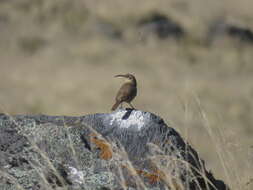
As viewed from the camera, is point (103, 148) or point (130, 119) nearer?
point (103, 148)

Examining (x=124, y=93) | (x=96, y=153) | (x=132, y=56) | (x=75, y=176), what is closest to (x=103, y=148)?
(x=96, y=153)

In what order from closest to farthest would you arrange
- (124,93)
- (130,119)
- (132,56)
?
(130,119) → (124,93) → (132,56)

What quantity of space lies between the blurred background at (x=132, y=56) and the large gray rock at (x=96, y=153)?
19.7ft

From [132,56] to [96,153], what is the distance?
14928 mm

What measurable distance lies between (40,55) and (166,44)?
3531 mm

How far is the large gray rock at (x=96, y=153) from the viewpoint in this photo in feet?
12.1

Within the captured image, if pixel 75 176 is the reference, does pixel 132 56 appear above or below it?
above

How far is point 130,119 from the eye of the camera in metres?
4.32

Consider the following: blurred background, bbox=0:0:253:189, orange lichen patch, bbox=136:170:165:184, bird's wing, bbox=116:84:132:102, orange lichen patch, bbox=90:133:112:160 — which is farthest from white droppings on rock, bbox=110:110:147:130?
blurred background, bbox=0:0:253:189

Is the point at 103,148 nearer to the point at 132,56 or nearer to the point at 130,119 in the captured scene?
the point at 130,119

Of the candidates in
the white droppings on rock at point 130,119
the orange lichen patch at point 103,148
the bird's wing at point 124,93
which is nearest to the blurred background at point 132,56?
the bird's wing at point 124,93

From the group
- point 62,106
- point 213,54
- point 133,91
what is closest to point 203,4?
point 213,54

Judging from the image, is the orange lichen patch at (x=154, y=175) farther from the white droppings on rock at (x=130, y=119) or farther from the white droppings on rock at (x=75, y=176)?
the white droppings on rock at (x=130, y=119)

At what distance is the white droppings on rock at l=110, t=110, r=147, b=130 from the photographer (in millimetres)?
4281
